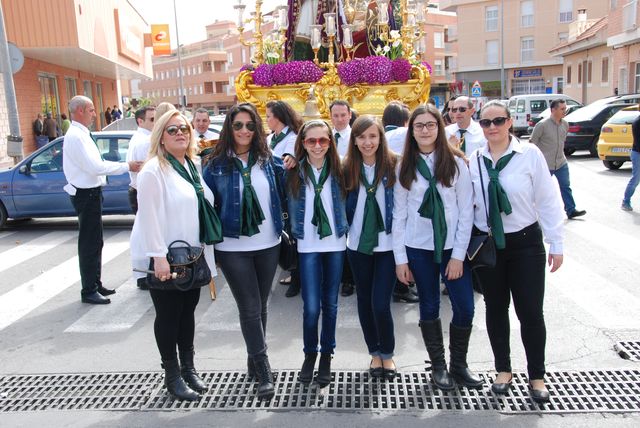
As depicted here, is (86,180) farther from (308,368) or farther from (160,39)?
(160,39)

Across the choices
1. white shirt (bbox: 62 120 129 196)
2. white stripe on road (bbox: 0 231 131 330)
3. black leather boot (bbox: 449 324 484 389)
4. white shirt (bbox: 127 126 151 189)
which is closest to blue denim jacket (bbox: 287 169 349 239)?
black leather boot (bbox: 449 324 484 389)

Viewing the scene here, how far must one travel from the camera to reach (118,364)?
4566 mm

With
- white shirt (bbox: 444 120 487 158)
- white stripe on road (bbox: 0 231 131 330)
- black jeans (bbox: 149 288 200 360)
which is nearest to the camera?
black jeans (bbox: 149 288 200 360)

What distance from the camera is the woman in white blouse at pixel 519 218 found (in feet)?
11.9

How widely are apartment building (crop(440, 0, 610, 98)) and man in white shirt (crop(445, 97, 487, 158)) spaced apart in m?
47.6

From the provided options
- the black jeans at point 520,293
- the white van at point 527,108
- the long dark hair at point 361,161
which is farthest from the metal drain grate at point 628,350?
the white van at point 527,108

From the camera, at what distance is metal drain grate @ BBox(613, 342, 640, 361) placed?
435cm

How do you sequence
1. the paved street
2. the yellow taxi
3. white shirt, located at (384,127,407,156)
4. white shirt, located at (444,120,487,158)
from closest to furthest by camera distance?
the paved street
white shirt, located at (384,127,407,156)
white shirt, located at (444,120,487,158)
the yellow taxi

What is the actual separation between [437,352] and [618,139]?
11561mm

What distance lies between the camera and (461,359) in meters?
3.98

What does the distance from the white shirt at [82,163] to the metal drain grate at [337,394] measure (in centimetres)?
215

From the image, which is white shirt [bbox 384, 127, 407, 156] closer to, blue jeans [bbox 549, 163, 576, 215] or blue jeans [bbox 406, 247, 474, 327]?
blue jeans [bbox 406, 247, 474, 327]

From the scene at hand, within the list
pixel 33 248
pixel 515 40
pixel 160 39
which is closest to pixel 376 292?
pixel 33 248

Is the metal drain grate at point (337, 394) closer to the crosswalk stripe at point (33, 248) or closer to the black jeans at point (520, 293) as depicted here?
the black jeans at point (520, 293)
